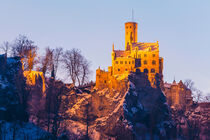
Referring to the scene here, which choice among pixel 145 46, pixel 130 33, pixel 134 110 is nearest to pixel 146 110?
pixel 134 110

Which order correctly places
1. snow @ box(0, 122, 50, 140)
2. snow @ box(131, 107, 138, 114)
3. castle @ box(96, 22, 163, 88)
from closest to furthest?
snow @ box(0, 122, 50, 140) < snow @ box(131, 107, 138, 114) < castle @ box(96, 22, 163, 88)

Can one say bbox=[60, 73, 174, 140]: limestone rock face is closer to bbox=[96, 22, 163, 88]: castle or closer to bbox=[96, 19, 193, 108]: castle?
bbox=[96, 19, 193, 108]: castle

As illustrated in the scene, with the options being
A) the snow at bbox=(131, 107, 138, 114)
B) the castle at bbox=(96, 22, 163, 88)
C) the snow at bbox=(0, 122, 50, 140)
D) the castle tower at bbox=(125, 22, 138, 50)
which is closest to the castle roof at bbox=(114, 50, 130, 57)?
the castle at bbox=(96, 22, 163, 88)

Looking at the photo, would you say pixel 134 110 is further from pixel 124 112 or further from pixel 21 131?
pixel 21 131

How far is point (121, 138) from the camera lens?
8888cm

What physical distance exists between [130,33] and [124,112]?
26.5 metres

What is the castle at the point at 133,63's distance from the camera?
326ft

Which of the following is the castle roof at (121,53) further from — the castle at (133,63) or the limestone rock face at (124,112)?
the limestone rock face at (124,112)

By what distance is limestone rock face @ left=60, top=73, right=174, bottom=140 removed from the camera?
92750 millimetres

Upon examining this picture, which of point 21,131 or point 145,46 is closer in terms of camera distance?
point 21,131

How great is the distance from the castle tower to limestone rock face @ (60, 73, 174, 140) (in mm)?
14779

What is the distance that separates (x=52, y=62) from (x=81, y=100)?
10.1m

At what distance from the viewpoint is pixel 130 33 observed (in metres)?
114

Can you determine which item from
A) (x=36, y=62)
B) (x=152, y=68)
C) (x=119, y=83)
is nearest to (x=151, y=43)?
(x=152, y=68)
